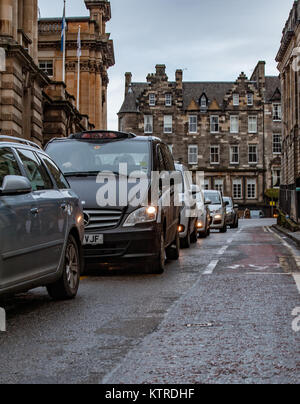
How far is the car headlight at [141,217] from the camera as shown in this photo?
10414 mm

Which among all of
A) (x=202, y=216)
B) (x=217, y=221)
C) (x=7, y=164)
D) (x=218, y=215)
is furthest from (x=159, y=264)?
(x=218, y=215)

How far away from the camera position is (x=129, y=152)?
11.8 m

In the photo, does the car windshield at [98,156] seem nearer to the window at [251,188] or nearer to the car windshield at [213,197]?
the car windshield at [213,197]

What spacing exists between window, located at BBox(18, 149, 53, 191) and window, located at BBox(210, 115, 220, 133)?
77040mm

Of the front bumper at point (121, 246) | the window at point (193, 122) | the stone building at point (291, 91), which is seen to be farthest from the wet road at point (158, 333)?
the window at point (193, 122)

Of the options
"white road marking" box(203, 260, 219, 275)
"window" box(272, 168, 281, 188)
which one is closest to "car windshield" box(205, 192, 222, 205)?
"white road marking" box(203, 260, 219, 275)

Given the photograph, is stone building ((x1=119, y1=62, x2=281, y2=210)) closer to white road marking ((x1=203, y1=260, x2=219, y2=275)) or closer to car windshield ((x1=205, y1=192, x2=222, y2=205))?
car windshield ((x1=205, y1=192, x2=222, y2=205))

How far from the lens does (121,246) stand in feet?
34.1

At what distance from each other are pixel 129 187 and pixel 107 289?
200 centimetres

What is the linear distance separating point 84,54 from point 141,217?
41.5 metres

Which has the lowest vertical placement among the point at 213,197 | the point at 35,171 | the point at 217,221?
the point at 217,221

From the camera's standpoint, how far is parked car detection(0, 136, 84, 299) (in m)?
6.44

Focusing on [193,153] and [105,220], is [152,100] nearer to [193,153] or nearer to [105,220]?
[193,153]
